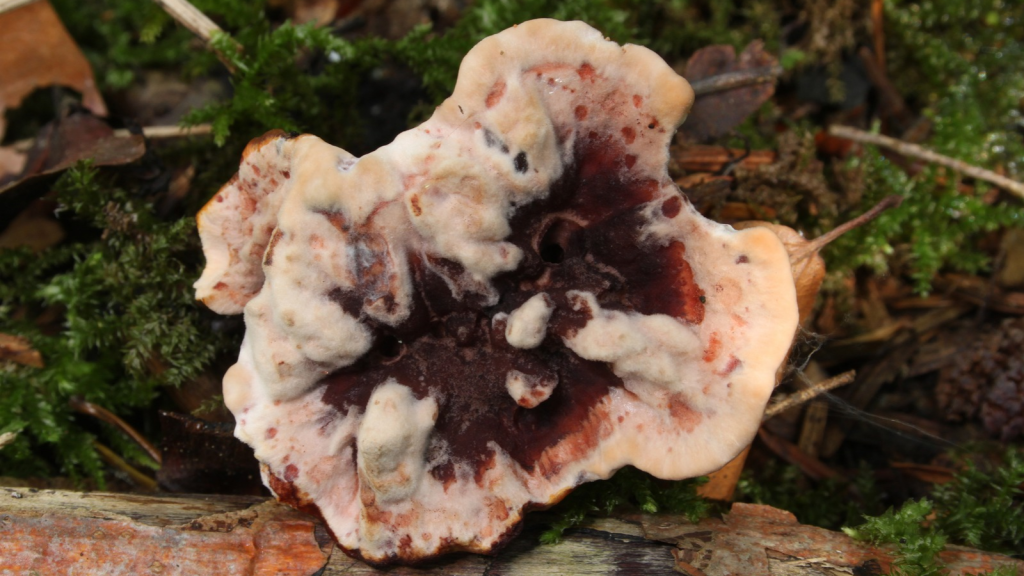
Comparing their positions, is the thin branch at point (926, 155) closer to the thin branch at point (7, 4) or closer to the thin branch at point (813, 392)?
the thin branch at point (813, 392)

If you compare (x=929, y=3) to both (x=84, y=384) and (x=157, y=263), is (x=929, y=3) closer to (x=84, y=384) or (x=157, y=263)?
(x=157, y=263)

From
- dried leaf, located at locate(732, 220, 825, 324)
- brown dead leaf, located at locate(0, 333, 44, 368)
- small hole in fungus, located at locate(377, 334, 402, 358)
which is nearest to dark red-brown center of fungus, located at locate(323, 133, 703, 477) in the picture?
small hole in fungus, located at locate(377, 334, 402, 358)

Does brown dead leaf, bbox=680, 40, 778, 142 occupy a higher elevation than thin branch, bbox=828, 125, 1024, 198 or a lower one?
higher

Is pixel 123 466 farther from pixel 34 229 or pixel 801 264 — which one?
pixel 801 264

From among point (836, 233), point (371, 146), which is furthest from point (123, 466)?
point (836, 233)

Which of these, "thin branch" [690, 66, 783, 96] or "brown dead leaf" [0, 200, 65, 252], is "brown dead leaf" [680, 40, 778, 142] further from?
"brown dead leaf" [0, 200, 65, 252]

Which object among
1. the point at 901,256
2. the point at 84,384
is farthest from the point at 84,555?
the point at 901,256
